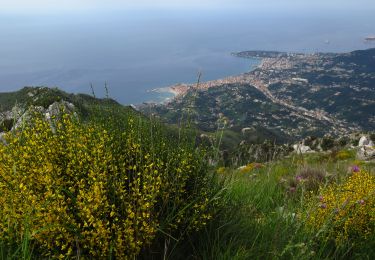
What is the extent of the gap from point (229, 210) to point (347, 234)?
1.37 m

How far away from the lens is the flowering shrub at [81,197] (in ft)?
8.86

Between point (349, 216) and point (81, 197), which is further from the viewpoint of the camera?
point (349, 216)

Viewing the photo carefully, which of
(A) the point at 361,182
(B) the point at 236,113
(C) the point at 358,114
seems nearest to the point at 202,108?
(B) the point at 236,113

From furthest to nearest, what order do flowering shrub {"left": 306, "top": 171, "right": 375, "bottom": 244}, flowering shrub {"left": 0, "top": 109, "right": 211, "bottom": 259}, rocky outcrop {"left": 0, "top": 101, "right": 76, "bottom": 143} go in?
flowering shrub {"left": 306, "top": 171, "right": 375, "bottom": 244} < rocky outcrop {"left": 0, "top": 101, "right": 76, "bottom": 143} < flowering shrub {"left": 0, "top": 109, "right": 211, "bottom": 259}

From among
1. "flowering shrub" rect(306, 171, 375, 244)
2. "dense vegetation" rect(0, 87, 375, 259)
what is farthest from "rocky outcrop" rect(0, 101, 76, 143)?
"flowering shrub" rect(306, 171, 375, 244)

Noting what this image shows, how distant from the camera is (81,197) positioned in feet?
9.13

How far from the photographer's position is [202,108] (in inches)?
7146

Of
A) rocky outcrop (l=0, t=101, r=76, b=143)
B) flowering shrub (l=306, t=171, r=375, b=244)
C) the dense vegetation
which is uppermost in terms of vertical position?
rocky outcrop (l=0, t=101, r=76, b=143)

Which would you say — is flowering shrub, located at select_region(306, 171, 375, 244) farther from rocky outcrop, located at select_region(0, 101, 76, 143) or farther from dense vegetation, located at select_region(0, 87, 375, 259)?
rocky outcrop, located at select_region(0, 101, 76, 143)

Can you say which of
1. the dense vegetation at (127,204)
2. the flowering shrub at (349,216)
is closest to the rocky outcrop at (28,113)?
the dense vegetation at (127,204)

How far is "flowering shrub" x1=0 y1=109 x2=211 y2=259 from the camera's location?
8.86 ft

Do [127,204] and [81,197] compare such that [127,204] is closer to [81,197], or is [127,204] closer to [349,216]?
[81,197]

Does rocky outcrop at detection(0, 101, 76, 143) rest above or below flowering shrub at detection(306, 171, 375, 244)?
above

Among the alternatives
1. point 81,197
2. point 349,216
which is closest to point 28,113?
point 81,197
